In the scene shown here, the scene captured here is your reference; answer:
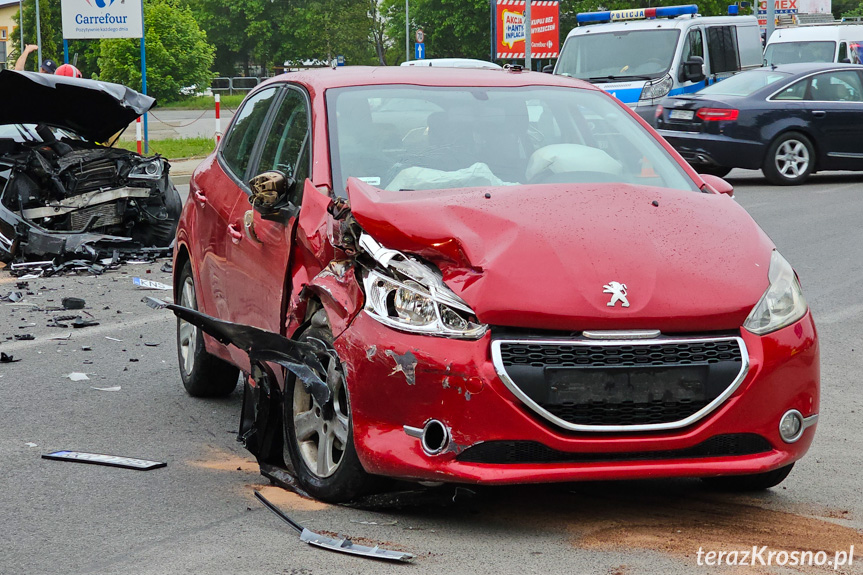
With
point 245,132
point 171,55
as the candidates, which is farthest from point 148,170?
point 171,55

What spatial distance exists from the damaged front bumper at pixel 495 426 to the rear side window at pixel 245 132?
199 cm

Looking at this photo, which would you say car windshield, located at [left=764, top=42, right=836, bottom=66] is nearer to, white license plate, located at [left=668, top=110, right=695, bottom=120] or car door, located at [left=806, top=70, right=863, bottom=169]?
car door, located at [left=806, top=70, right=863, bottom=169]

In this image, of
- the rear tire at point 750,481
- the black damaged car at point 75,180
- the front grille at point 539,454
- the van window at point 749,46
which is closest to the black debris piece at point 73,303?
the black damaged car at point 75,180

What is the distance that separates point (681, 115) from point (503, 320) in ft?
47.9

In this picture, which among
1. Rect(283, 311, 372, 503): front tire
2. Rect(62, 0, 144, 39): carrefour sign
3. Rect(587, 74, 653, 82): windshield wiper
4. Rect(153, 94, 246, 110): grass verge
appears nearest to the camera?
Rect(283, 311, 372, 503): front tire

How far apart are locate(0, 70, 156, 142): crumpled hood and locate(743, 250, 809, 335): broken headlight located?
7.97 m

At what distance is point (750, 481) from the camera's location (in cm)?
473

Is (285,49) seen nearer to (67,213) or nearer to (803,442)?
(67,213)

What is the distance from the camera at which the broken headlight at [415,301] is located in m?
4.07

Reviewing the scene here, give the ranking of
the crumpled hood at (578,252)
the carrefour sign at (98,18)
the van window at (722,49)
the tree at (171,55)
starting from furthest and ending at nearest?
1. the tree at (171,55)
2. the carrefour sign at (98,18)
3. the van window at (722,49)
4. the crumpled hood at (578,252)

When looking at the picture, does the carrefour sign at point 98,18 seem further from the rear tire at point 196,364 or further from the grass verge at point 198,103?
the grass verge at point 198,103

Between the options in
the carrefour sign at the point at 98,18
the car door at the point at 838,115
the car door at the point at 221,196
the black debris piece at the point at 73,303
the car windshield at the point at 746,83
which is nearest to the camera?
the car door at the point at 221,196

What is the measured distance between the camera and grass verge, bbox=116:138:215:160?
24.1m

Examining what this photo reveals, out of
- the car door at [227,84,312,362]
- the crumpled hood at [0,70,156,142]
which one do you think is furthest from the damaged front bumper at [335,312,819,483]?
the crumpled hood at [0,70,156,142]
